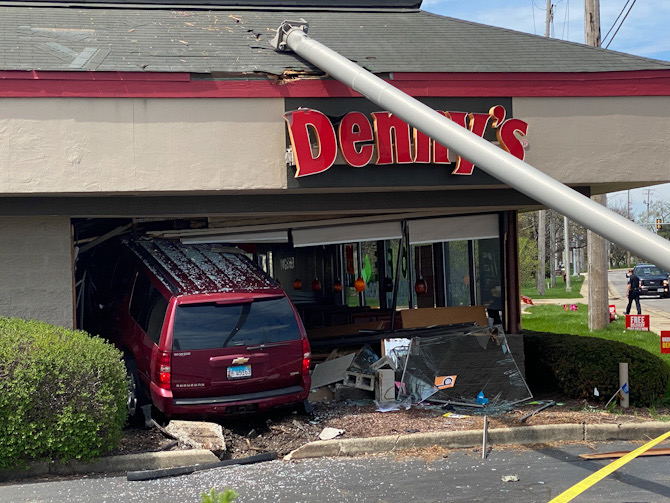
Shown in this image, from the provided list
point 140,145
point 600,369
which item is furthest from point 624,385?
point 140,145

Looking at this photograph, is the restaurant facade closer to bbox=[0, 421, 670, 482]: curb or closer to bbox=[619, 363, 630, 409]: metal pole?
bbox=[619, 363, 630, 409]: metal pole

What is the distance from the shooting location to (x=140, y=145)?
9680 mm

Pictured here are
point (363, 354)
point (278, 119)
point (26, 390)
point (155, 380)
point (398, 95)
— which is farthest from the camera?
point (363, 354)

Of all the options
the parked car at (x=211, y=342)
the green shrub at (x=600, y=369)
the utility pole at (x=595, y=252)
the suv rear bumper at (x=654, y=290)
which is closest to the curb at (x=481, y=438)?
the parked car at (x=211, y=342)

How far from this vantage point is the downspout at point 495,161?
612 centimetres

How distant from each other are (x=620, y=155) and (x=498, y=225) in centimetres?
259

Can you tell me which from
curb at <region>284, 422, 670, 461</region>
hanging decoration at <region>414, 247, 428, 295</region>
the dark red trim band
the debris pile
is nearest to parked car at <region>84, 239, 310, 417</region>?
curb at <region>284, 422, 670, 461</region>

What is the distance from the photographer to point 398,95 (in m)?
8.64

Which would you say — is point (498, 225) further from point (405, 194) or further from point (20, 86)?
point (20, 86)

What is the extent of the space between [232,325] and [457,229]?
485 centimetres

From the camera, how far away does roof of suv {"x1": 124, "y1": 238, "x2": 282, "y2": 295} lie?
9852mm

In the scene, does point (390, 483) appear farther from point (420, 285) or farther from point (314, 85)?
point (420, 285)

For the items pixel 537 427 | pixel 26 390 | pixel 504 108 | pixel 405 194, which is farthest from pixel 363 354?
pixel 26 390

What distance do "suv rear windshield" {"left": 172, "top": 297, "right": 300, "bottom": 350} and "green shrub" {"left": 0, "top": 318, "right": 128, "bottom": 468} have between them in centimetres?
111
